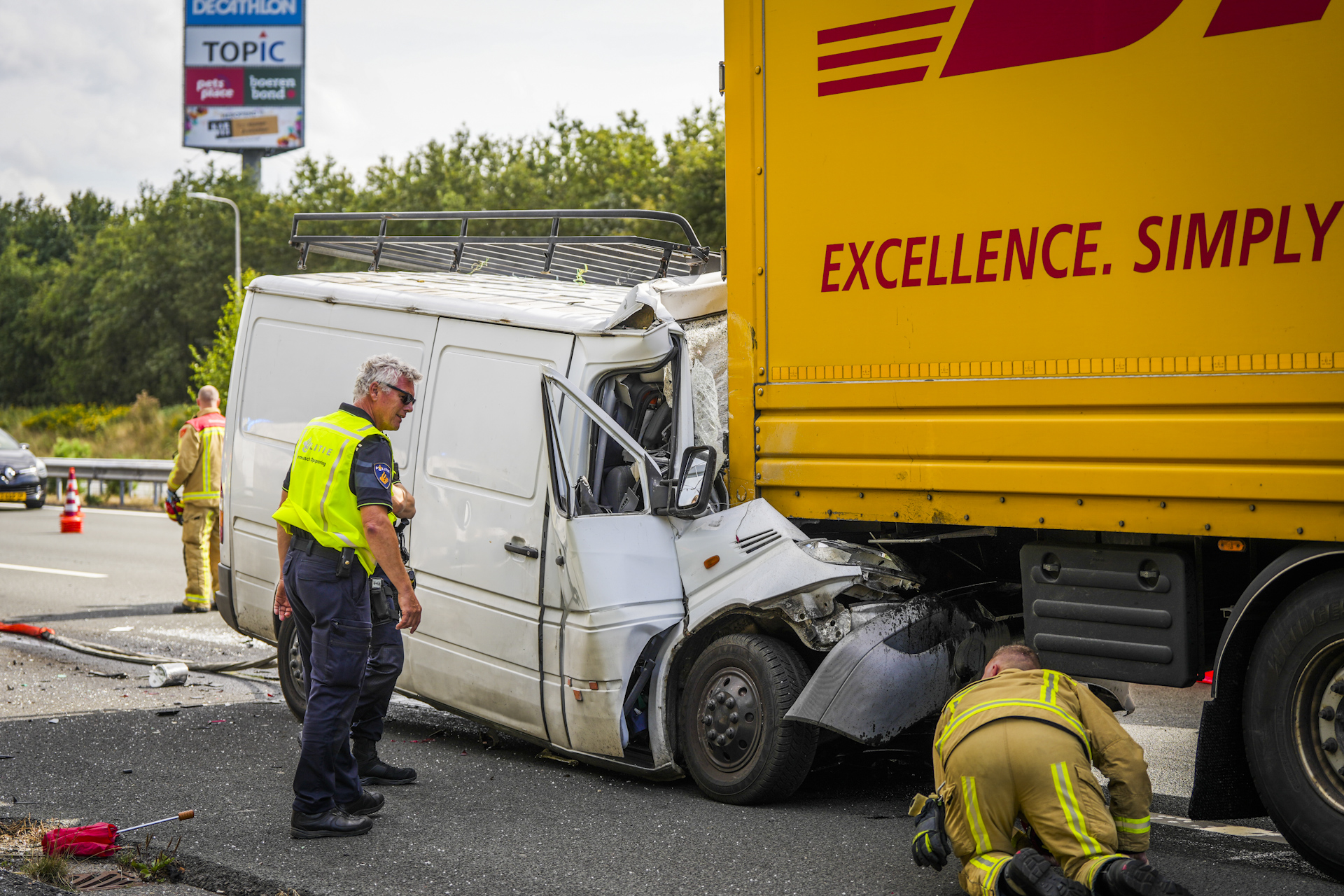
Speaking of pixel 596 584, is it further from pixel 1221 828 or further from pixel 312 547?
pixel 1221 828

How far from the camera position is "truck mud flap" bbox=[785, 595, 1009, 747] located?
4.66m

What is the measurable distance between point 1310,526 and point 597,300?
124 inches

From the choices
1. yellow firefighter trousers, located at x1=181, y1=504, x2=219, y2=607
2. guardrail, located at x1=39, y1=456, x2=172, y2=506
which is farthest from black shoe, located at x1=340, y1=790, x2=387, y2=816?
guardrail, located at x1=39, y1=456, x2=172, y2=506

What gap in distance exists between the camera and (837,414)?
4.94 meters

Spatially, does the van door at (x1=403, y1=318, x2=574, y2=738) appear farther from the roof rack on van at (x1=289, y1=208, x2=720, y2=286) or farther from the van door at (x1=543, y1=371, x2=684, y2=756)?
the roof rack on van at (x1=289, y1=208, x2=720, y2=286)

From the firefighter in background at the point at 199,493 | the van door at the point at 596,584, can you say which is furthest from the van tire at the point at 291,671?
the firefighter in background at the point at 199,493

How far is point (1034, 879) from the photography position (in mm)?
3445

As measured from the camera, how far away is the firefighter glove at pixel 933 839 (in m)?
3.85

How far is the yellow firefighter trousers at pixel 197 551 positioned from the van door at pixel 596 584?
564 centimetres

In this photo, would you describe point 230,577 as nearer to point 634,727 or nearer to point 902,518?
point 634,727

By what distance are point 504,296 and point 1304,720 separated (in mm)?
→ 3678

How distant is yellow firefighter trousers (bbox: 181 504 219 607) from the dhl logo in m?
6.97

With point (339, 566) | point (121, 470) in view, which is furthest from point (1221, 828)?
point (121, 470)

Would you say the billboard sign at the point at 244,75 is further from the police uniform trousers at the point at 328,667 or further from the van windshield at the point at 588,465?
the police uniform trousers at the point at 328,667
